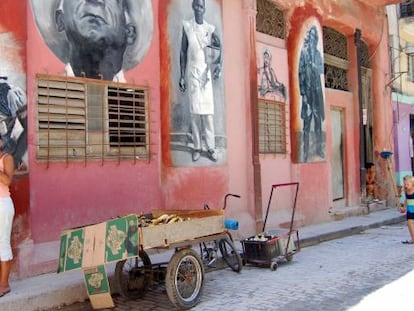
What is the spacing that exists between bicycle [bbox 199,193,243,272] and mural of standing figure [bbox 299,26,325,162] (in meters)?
5.04

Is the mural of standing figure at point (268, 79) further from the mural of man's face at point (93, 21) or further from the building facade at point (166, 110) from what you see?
the mural of man's face at point (93, 21)

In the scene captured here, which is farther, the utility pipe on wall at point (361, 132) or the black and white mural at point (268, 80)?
the utility pipe on wall at point (361, 132)

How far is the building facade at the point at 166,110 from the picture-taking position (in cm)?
683

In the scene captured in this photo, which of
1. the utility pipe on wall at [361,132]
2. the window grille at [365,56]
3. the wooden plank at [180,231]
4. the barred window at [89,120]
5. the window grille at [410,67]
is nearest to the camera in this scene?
the wooden plank at [180,231]

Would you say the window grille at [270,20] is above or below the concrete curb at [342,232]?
above

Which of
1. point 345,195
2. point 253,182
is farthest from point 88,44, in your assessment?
point 345,195

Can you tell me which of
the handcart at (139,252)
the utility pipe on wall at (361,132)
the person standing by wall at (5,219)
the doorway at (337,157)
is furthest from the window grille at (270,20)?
the person standing by wall at (5,219)

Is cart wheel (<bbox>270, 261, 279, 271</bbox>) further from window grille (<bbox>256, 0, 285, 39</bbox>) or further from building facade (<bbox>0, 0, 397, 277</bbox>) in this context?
window grille (<bbox>256, 0, 285, 39</bbox>)

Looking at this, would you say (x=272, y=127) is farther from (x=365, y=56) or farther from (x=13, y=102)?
(x=365, y=56)

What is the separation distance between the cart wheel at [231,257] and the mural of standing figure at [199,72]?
78.8 inches

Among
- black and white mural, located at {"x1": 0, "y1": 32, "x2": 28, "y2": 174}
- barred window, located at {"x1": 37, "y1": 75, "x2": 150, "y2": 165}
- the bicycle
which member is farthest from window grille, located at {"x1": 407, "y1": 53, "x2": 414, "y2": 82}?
black and white mural, located at {"x1": 0, "y1": 32, "x2": 28, "y2": 174}

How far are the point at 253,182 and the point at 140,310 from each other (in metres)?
4.90

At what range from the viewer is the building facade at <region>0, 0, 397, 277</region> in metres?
6.83

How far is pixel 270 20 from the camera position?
1180cm
